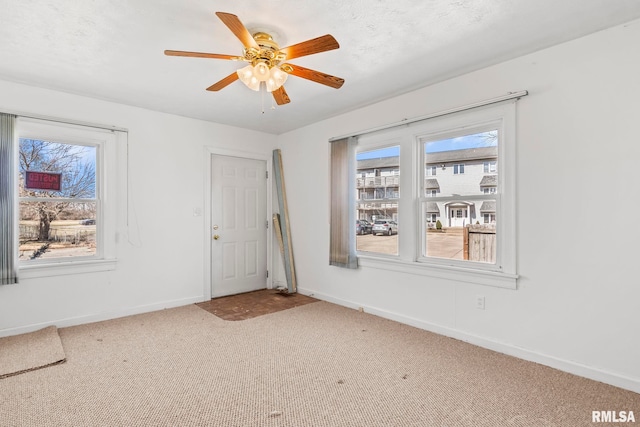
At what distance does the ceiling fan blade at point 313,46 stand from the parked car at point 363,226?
2.36 m

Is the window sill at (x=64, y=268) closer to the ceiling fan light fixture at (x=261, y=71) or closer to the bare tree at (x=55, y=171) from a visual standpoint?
the bare tree at (x=55, y=171)

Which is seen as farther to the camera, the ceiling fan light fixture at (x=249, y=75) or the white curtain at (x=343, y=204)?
the white curtain at (x=343, y=204)

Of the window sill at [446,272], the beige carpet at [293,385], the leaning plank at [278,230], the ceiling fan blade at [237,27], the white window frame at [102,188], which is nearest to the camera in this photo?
the ceiling fan blade at [237,27]

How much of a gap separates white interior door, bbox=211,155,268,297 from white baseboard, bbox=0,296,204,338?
1.64ft

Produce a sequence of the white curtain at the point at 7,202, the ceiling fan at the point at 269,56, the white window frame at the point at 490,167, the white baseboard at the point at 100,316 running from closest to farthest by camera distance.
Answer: the ceiling fan at the point at 269,56 < the white window frame at the point at 490,167 < the white curtain at the point at 7,202 < the white baseboard at the point at 100,316

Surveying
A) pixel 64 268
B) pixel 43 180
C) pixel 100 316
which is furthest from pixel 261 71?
pixel 100 316

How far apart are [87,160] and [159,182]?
2.53 ft

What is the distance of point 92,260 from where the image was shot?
370 cm

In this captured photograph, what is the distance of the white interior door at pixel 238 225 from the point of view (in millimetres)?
4723

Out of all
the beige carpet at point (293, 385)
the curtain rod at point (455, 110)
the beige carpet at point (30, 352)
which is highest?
the curtain rod at point (455, 110)

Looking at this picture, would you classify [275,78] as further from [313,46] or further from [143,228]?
[143,228]

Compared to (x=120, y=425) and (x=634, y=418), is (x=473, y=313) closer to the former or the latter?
(x=634, y=418)

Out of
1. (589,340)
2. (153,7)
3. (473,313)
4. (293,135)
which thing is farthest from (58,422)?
(293,135)

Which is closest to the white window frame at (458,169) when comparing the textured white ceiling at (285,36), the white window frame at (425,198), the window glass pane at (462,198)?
the window glass pane at (462,198)
